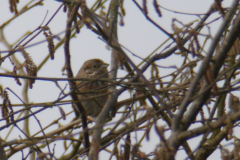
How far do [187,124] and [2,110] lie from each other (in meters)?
1.51

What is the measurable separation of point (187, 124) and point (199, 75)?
665 mm

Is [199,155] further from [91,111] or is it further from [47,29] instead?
[91,111]

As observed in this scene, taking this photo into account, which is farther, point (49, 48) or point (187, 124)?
point (187, 124)

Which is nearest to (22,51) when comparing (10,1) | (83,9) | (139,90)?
(10,1)

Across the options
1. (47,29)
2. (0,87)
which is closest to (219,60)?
(47,29)

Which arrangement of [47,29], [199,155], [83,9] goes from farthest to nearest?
A: 1. [199,155]
2. [47,29]
3. [83,9]

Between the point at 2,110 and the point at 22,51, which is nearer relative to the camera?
the point at 22,51

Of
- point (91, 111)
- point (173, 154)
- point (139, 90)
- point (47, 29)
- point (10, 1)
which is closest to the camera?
point (173, 154)

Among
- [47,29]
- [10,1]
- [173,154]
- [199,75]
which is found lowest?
[173,154]

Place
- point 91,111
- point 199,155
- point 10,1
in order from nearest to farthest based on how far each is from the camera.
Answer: point 10,1, point 199,155, point 91,111

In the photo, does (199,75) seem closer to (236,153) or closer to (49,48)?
(236,153)

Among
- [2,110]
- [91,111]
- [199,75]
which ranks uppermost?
[91,111]

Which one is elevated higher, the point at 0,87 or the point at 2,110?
the point at 0,87

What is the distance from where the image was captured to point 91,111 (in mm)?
5863
